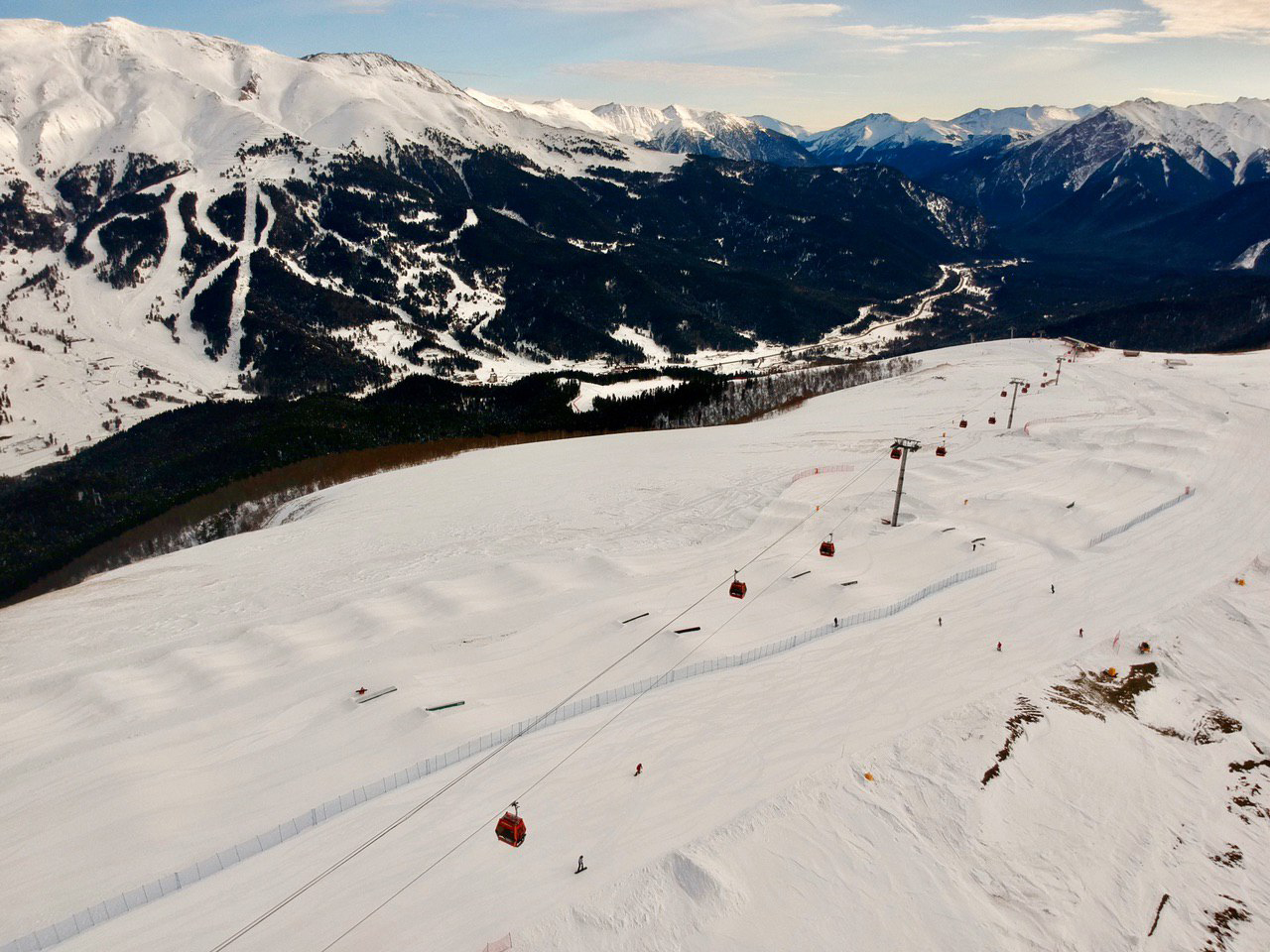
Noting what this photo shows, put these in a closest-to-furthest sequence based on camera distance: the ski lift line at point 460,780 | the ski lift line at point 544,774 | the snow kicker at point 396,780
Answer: the ski lift line at point 460,780 → the ski lift line at point 544,774 → the snow kicker at point 396,780

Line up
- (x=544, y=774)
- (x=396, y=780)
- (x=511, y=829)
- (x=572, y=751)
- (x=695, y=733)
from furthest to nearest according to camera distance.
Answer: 1. (x=695, y=733)
2. (x=572, y=751)
3. (x=544, y=774)
4. (x=396, y=780)
5. (x=511, y=829)

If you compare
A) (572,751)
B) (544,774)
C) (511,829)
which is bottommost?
(572,751)

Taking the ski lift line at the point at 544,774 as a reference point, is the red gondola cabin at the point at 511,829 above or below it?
above

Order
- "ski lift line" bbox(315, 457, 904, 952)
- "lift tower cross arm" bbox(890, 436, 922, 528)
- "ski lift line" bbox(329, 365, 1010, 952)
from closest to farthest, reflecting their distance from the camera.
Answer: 1. "ski lift line" bbox(315, 457, 904, 952)
2. "ski lift line" bbox(329, 365, 1010, 952)
3. "lift tower cross arm" bbox(890, 436, 922, 528)

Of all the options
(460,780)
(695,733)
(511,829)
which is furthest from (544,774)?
(695,733)

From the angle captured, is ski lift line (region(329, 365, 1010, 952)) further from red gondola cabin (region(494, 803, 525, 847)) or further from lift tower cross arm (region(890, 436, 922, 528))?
lift tower cross arm (region(890, 436, 922, 528))

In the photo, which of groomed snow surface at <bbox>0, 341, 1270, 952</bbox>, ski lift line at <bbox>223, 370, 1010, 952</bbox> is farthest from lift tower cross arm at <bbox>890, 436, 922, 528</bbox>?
ski lift line at <bbox>223, 370, 1010, 952</bbox>

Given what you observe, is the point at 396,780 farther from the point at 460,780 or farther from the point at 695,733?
the point at 695,733

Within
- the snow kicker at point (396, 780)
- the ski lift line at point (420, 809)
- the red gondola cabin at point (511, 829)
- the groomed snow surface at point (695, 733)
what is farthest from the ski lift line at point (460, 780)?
the red gondola cabin at point (511, 829)

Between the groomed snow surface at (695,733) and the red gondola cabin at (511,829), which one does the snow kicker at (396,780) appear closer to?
the groomed snow surface at (695,733)
